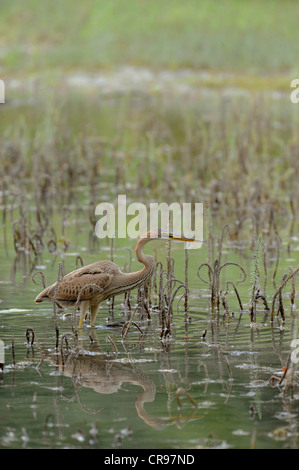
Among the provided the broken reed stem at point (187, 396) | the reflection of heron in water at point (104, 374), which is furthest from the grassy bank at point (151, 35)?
the broken reed stem at point (187, 396)

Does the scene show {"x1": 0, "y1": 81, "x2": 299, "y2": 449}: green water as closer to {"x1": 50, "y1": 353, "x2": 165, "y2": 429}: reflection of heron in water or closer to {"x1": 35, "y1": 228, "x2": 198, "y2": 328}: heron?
{"x1": 50, "y1": 353, "x2": 165, "y2": 429}: reflection of heron in water

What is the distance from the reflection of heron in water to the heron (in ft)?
3.59

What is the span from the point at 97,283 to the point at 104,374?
1633 millimetres

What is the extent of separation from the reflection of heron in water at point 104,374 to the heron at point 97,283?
1.09 meters

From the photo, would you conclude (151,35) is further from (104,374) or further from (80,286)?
(104,374)

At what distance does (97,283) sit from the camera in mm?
9125

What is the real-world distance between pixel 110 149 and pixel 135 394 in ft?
51.5

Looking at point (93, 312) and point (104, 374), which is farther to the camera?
point (93, 312)

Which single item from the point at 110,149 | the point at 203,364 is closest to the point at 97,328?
the point at 203,364

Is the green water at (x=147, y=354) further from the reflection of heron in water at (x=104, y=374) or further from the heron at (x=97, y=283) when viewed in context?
the heron at (x=97, y=283)

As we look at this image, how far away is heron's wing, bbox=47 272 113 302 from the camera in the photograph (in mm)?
9094

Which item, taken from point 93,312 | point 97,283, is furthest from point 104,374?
point 93,312

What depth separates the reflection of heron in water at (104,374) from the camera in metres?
7.23

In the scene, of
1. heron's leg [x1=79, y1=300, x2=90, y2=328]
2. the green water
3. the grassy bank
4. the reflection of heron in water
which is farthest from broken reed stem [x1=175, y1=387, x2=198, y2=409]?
the grassy bank
